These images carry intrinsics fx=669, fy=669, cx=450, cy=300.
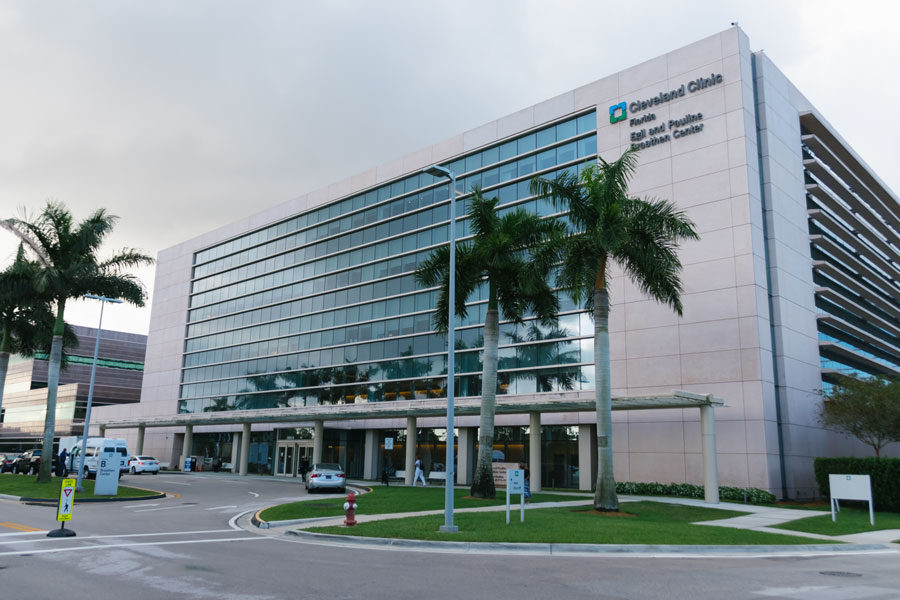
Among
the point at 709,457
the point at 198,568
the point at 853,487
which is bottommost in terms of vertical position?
the point at 198,568

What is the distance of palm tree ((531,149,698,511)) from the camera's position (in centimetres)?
2395

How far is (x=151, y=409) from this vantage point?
244 ft


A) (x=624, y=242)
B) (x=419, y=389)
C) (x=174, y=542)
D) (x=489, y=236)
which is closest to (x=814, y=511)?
(x=624, y=242)

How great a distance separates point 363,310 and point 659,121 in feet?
89.6

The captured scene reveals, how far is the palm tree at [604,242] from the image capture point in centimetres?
2395

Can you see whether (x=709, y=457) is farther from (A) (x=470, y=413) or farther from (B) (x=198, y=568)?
(B) (x=198, y=568)

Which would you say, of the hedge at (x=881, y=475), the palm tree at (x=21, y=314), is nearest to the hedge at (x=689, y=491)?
the hedge at (x=881, y=475)

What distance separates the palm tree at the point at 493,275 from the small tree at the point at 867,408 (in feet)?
50.3

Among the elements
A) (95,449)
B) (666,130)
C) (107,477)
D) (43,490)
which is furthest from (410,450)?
(666,130)

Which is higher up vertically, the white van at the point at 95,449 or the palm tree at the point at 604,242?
the palm tree at the point at 604,242

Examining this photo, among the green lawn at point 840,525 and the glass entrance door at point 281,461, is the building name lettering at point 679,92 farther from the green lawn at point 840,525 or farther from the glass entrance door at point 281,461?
the glass entrance door at point 281,461

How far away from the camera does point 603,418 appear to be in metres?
23.8

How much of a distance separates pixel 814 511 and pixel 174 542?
2397 cm

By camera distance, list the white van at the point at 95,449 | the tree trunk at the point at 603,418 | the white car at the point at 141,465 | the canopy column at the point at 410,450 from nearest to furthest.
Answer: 1. the tree trunk at the point at 603,418
2. the canopy column at the point at 410,450
3. the white van at the point at 95,449
4. the white car at the point at 141,465
